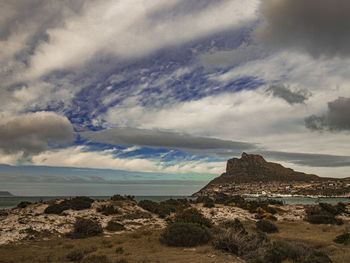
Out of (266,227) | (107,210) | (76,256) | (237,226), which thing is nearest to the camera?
(76,256)

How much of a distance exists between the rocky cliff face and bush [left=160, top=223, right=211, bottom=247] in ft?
416

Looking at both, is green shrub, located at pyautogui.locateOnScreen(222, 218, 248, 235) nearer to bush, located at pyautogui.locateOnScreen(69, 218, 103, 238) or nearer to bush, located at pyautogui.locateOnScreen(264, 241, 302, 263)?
bush, located at pyautogui.locateOnScreen(264, 241, 302, 263)

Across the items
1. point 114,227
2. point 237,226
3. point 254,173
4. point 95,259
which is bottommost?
point 254,173

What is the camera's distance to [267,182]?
427ft

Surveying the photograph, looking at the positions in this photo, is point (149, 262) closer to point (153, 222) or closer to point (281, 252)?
point (281, 252)

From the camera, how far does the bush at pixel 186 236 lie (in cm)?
1402

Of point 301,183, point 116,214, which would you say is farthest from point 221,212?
point 301,183

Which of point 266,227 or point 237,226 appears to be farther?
point 266,227

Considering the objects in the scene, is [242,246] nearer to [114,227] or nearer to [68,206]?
[114,227]

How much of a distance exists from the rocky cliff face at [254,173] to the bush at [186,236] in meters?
127

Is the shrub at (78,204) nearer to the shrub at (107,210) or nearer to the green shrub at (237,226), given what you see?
the shrub at (107,210)

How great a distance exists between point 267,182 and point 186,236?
418 feet

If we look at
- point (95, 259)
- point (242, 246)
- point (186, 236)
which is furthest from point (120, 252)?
point (242, 246)

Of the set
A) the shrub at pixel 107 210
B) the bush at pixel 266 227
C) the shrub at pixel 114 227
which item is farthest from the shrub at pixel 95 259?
the shrub at pixel 107 210
